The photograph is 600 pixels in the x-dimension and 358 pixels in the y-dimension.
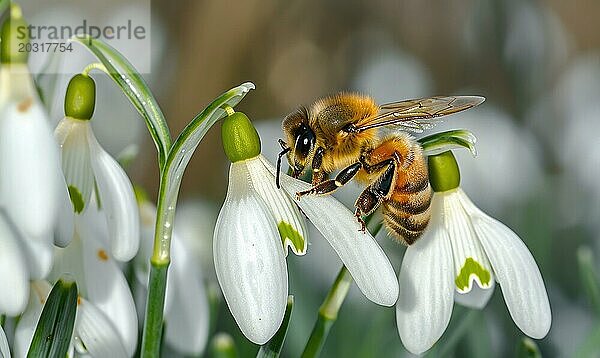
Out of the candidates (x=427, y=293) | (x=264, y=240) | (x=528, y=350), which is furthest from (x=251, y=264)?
(x=528, y=350)

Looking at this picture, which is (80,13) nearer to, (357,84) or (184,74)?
(184,74)

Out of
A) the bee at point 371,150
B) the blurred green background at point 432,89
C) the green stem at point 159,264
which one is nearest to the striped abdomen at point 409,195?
the bee at point 371,150

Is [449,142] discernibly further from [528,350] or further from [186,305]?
[186,305]

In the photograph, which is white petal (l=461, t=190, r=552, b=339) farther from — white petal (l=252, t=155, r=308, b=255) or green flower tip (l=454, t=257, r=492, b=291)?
white petal (l=252, t=155, r=308, b=255)

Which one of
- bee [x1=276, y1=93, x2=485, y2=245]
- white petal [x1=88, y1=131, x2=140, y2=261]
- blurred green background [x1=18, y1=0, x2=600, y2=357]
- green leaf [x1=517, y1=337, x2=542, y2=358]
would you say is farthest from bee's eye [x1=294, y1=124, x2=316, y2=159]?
blurred green background [x1=18, y1=0, x2=600, y2=357]

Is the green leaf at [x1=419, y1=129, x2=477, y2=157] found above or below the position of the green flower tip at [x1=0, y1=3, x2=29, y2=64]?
below

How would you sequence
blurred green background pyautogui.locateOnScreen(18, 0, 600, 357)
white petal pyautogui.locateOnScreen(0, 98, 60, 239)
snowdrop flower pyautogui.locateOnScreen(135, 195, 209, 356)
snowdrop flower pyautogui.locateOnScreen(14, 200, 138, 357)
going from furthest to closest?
blurred green background pyautogui.locateOnScreen(18, 0, 600, 357)
snowdrop flower pyautogui.locateOnScreen(135, 195, 209, 356)
snowdrop flower pyautogui.locateOnScreen(14, 200, 138, 357)
white petal pyautogui.locateOnScreen(0, 98, 60, 239)
